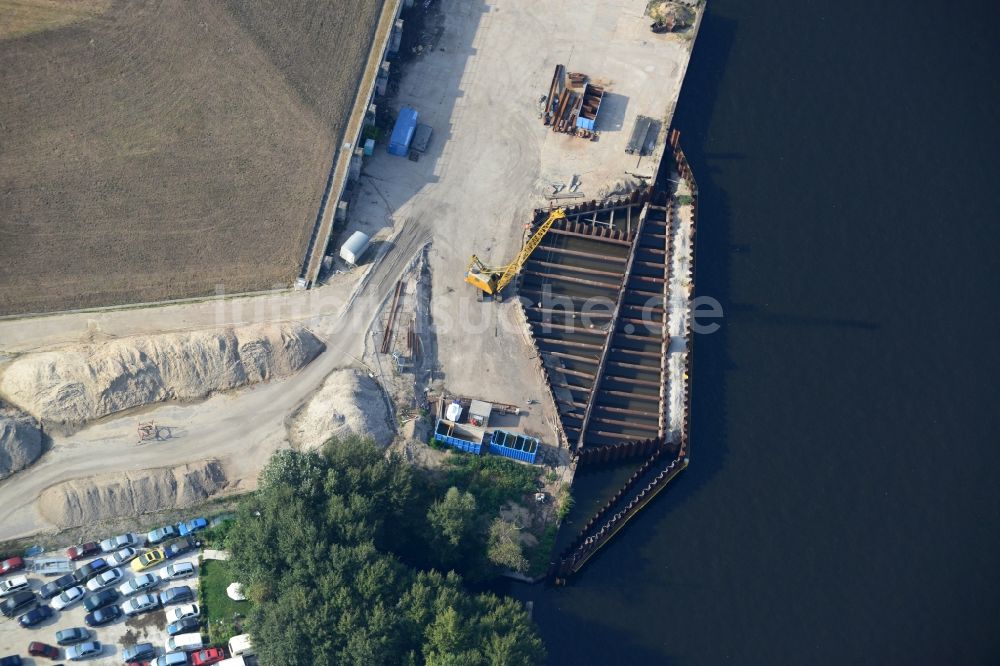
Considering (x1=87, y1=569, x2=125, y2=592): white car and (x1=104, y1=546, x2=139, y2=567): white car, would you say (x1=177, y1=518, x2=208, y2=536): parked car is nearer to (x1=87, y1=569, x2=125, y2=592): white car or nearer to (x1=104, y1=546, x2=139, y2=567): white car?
(x1=104, y1=546, x2=139, y2=567): white car

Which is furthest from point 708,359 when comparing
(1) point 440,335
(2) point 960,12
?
(2) point 960,12

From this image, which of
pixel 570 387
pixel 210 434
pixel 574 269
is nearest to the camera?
pixel 210 434

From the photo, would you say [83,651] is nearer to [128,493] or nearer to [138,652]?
[138,652]

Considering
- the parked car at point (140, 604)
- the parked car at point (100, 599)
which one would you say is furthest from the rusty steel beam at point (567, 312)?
the parked car at point (100, 599)

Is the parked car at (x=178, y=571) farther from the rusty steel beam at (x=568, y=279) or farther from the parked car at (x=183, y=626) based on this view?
the rusty steel beam at (x=568, y=279)

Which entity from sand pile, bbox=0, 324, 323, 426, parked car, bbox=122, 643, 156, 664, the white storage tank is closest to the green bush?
sand pile, bbox=0, 324, 323, 426

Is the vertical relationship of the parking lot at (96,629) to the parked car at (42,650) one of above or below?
above

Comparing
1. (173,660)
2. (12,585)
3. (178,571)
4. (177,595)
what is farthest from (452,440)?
(12,585)
